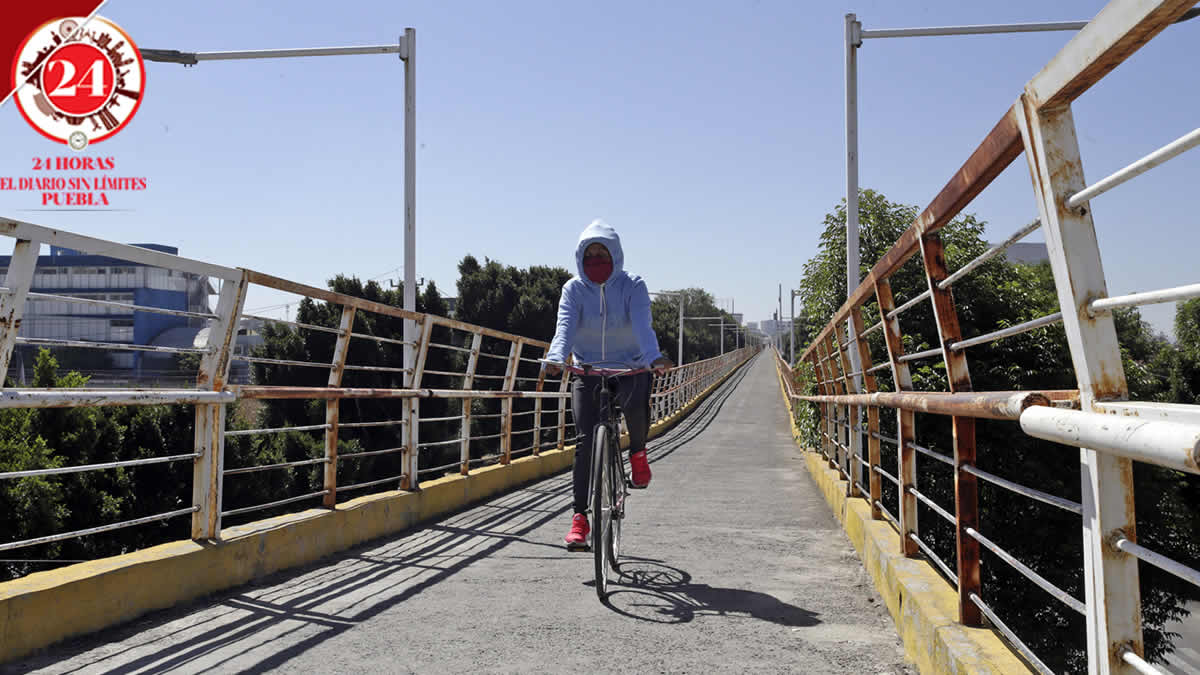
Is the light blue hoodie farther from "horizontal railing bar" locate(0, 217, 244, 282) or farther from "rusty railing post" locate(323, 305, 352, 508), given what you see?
"horizontal railing bar" locate(0, 217, 244, 282)

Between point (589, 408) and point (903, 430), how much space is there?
180 cm

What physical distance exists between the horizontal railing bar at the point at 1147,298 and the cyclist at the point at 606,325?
3.72 metres

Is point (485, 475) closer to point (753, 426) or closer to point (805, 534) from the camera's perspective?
point (805, 534)

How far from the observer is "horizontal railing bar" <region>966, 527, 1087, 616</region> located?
228cm

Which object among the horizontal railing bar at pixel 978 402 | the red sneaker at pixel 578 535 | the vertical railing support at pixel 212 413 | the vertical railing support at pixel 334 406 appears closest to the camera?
the horizontal railing bar at pixel 978 402

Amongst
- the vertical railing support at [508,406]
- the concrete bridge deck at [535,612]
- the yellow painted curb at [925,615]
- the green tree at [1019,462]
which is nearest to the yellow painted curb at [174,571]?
the concrete bridge deck at [535,612]

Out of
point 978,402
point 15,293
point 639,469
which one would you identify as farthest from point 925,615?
point 15,293

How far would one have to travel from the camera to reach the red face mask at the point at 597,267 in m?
5.79

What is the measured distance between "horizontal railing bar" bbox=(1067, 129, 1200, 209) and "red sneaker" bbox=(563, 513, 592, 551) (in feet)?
12.5

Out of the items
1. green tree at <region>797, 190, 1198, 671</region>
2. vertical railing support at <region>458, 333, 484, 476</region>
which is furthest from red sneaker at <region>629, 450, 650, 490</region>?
green tree at <region>797, 190, 1198, 671</region>

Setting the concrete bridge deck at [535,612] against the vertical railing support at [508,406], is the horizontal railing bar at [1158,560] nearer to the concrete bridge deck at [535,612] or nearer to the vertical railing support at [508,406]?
the concrete bridge deck at [535,612]

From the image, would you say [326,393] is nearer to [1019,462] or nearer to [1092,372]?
[1092,372]

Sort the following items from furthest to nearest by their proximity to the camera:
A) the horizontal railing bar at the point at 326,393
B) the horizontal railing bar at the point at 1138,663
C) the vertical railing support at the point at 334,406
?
the vertical railing support at the point at 334,406 → the horizontal railing bar at the point at 326,393 → the horizontal railing bar at the point at 1138,663

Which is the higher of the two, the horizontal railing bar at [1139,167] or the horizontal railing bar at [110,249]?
the horizontal railing bar at [110,249]
